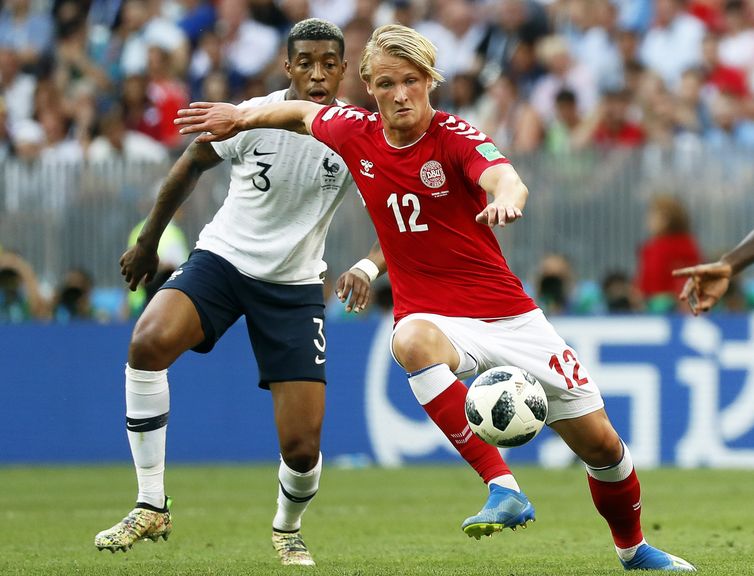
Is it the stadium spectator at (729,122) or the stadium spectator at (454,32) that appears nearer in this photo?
the stadium spectator at (729,122)

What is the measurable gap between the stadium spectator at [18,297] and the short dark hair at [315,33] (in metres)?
7.86

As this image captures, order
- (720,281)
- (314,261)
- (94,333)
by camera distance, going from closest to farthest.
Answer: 1. (720,281)
2. (314,261)
3. (94,333)

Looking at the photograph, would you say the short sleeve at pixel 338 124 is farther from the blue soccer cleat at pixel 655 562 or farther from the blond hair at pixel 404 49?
the blue soccer cleat at pixel 655 562

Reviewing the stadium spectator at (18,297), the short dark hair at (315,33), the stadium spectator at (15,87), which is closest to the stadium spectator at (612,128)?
the stadium spectator at (18,297)

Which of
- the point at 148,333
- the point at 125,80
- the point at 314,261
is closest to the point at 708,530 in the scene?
the point at 314,261

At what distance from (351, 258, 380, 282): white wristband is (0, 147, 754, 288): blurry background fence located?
7721mm

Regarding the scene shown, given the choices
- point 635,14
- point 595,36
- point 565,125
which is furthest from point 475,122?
point 635,14

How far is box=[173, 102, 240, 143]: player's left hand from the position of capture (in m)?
6.95

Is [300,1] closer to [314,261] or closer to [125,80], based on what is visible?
[125,80]

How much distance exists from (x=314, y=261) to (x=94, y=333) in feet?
23.0

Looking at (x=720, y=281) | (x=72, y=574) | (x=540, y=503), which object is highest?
(x=720, y=281)

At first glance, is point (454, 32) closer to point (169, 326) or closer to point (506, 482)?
point (169, 326)

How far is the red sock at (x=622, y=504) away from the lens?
6.79 m

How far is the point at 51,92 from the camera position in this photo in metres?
18.1
